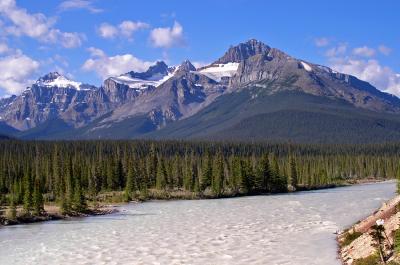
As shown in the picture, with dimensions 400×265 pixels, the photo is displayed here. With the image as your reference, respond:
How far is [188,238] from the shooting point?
167 ft

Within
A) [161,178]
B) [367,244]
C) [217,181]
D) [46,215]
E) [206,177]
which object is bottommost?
[367,244]

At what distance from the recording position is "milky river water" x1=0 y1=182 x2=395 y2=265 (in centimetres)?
4081

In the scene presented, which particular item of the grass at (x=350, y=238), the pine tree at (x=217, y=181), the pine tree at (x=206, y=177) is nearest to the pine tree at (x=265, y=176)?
the pine tree at (x=217, y=181)

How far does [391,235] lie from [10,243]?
33925mm

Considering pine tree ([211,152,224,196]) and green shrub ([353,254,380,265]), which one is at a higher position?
pine tree ([211,152,224,196])

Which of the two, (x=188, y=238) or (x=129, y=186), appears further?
(x=129, y=186)

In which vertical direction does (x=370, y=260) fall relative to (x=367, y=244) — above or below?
below

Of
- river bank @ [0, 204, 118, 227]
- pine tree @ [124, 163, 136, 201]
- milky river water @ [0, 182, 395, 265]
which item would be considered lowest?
milky river water @ [0, 182, 395, 265]

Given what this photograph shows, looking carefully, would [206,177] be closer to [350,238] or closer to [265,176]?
[265,176]

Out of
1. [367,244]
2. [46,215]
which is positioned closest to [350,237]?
[367,244]

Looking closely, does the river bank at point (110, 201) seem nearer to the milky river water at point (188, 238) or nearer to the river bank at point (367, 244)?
the milky river water at point (188, 238)

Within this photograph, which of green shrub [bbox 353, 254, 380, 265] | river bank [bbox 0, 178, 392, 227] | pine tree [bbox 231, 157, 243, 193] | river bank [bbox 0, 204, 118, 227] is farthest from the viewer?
pine tree [bbox 231, 157, 243, 193]

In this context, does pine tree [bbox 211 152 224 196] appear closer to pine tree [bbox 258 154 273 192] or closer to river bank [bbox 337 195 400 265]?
pine tree [bbox 258 154 273 192]

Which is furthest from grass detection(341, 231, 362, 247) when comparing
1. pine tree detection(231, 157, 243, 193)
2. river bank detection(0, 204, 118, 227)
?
pine tree detection(231, 157, 243, 193)
